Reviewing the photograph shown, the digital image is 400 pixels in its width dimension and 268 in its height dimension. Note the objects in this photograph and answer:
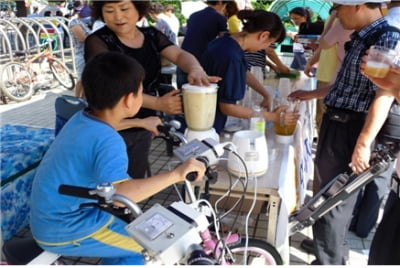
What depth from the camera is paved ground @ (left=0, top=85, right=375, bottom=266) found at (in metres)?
2.53

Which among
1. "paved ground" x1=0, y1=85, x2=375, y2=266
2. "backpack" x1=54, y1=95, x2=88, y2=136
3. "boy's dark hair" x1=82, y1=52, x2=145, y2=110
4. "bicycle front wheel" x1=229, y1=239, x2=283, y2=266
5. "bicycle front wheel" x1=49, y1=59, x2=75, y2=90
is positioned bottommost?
"paved ground" x1=0, y1=85, x2=375, y2=266

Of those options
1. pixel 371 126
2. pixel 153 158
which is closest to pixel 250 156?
pixel 371 126

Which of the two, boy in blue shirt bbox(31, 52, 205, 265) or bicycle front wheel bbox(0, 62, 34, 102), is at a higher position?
boy in blue shirt bbox(31, 52, 205, 265)

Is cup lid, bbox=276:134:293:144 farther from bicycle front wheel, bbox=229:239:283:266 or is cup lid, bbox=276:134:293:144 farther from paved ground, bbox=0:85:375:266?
paved ground, bbox=0:85:375:266

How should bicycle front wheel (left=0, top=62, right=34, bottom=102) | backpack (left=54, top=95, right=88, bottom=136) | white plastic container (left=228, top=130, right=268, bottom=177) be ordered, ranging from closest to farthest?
white plastic container (left=228, top=130, right=268, bottom=177) < backpack (left=54, top=95, right=88, bottom=136) < bicycle front wheel (left=0, top=62, right=34, bottom=102)

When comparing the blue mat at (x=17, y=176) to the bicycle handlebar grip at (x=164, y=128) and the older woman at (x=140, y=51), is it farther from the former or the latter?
the bicycle handlebar grip at (x=164, y=128)

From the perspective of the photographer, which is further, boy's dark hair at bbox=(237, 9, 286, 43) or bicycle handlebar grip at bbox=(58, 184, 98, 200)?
boy's dark hair at bbox=(237, 9, 286, 43)

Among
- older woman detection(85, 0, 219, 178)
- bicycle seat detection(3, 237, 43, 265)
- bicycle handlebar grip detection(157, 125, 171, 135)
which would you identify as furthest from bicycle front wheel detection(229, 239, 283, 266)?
bicycle seat detection(3, 237, 43, 265)

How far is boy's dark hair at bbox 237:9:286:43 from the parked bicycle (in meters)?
5.14

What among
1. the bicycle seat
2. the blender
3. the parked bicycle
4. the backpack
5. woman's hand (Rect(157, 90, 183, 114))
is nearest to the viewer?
the bicycle seat

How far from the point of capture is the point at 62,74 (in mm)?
7504

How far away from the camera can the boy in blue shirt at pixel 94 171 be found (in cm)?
124

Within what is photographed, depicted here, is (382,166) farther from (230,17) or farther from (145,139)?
(230,17)

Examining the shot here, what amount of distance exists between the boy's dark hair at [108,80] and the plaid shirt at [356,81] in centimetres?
124
